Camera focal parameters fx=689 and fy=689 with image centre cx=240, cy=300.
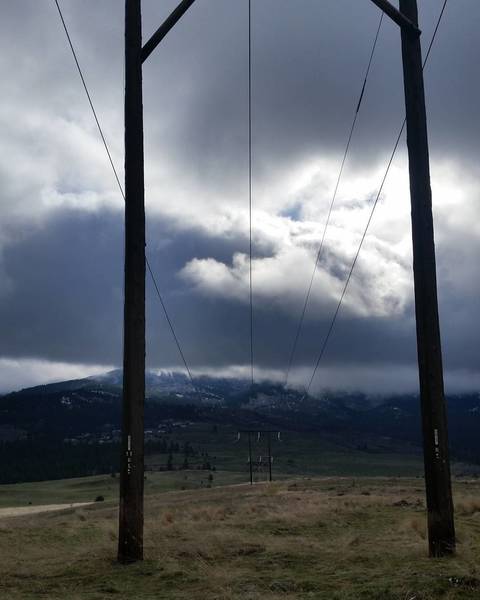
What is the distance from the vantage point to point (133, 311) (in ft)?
46.3

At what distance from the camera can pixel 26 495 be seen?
110m

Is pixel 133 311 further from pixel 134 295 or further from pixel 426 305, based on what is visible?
pixel 426 305

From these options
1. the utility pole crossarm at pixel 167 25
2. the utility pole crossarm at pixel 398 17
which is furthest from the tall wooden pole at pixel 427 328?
the utility pole crossarm at pixel 167 25

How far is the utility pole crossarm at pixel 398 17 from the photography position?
1418 centimetres

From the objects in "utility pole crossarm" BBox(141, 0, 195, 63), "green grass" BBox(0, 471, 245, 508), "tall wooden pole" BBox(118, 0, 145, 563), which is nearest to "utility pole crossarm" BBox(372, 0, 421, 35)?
"utility pole crossarm" BBox(141, 0, 195, 63)

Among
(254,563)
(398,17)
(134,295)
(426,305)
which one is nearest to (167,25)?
(398,17)

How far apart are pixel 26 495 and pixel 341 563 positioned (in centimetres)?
10716

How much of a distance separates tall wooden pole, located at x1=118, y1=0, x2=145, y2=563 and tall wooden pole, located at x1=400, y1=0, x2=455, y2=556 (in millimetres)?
5521

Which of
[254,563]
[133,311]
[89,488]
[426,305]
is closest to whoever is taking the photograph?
[254,563]

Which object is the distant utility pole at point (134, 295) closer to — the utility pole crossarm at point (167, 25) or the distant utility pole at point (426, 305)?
the utility pole crossarm at point (167, 25)

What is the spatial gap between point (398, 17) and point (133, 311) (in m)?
8.15

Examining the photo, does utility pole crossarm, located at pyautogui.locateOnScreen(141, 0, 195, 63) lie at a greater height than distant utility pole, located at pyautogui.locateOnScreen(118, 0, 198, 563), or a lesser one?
greater

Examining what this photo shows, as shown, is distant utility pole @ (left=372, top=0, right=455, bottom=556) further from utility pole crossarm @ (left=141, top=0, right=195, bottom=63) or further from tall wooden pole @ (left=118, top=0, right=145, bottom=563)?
tall wooden pole @ (left=118, top=0, right=145, bottom=563)

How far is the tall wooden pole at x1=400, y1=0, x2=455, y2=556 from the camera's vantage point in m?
12.7
